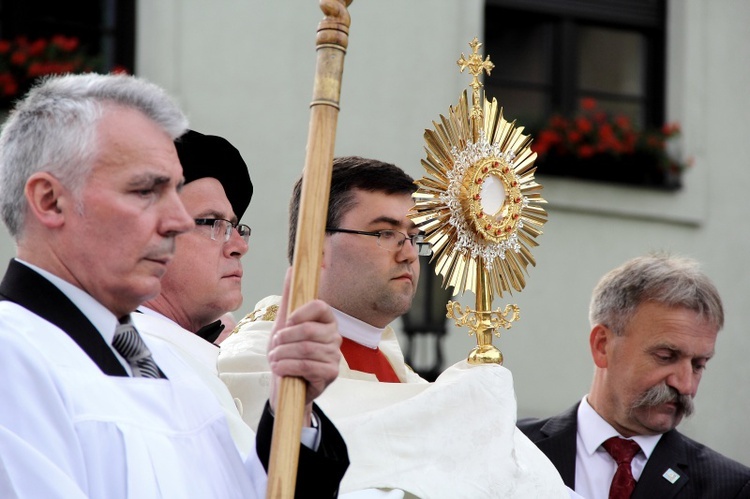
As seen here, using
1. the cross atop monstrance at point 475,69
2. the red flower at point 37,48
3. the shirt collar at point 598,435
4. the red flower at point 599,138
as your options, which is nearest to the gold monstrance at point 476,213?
the cross atop monstrance at point 475,69

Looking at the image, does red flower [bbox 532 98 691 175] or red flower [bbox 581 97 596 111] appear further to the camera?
red flower [bbox 581 97 596 111]

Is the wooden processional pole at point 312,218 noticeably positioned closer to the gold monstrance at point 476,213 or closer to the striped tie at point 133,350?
the striped tie at point 133,350

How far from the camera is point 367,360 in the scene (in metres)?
4.23

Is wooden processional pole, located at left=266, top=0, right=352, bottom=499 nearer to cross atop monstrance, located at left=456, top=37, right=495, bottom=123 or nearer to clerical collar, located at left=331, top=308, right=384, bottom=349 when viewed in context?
cross atop monstrance, located at left=456, top=37, right=495, bottom=123

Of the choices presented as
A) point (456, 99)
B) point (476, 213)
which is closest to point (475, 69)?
point (476, 213)

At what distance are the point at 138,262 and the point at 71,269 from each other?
0.13 metres

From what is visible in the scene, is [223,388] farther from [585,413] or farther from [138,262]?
[585,413]

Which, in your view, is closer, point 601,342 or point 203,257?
point 203,257

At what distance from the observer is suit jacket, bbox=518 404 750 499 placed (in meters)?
4.65

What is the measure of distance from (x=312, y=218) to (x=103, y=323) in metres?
0.44

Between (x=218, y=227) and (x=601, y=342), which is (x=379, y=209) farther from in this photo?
(x=601, y=342)

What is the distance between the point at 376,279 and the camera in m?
4.07

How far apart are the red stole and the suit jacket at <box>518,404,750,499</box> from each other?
0.76 metres

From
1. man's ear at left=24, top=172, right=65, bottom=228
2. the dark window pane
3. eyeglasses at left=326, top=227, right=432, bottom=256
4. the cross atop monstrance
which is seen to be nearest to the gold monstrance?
the cross atop monstrance
